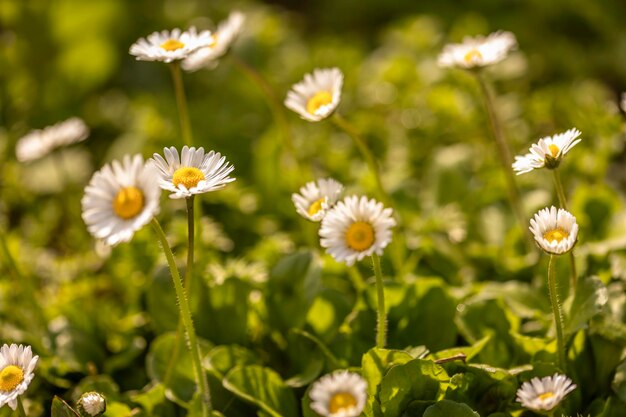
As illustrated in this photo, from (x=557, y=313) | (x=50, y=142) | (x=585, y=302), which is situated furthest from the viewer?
(x=50, y=142)

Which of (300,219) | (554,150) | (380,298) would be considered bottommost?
(300,219)

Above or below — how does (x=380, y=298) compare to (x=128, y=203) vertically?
below

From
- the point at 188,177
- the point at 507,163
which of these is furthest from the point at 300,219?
the point at 188,177

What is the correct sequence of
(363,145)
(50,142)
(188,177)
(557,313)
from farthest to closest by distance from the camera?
(50,142) < (363,145) < (557,313) < (188,177)

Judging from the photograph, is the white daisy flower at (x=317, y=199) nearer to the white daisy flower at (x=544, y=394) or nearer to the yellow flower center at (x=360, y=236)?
the yellow flower center at (x=360, y=236)

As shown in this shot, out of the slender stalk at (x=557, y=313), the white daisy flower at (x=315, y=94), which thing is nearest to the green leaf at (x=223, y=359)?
the white daisy flower at (x=315, y=94)

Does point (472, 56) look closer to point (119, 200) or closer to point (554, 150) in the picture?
point (554, 150)

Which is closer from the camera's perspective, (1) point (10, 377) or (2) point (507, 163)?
(1) point (10, 377)
